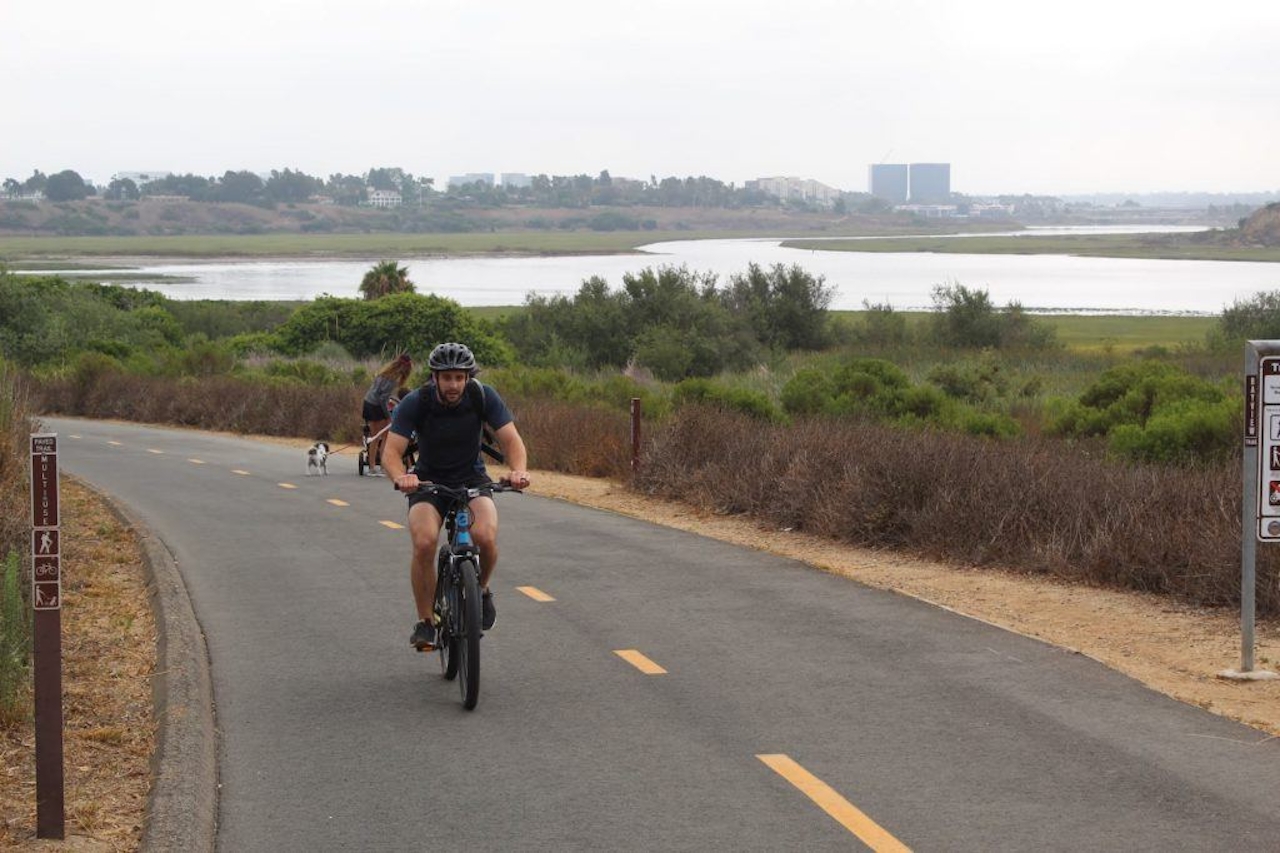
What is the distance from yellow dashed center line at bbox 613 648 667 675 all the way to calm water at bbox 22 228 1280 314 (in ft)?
311

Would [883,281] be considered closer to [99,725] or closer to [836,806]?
[99,725]

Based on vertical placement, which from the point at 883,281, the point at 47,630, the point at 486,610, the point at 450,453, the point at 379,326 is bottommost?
the point at 486,610

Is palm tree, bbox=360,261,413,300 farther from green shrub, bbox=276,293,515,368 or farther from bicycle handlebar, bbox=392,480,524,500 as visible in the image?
bicycle handlebar, bbox=392,480,524,500

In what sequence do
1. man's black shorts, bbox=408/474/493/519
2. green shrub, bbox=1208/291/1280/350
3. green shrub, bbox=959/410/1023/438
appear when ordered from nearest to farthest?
man's black shorts, bbox=408/474/493/519 < green shrub, bbox=959/410/1023/438 < green shrub, bbox=1208/291/1280/350

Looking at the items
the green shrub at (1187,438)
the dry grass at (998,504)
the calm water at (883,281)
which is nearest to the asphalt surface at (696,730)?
the dry grass at (998,504)

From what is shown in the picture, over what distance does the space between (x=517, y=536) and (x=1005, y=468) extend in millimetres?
4564

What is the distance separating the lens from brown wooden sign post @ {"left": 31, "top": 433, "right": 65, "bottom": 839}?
6066 mm

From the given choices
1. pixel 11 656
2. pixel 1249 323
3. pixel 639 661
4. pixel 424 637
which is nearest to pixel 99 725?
pixel 11 656

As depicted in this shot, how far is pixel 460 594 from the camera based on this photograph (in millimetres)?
8656

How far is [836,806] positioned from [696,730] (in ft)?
4.64

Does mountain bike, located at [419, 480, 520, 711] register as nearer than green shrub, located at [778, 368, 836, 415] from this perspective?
Yes

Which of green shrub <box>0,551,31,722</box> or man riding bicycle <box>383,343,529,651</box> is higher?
man riding bicycle <box>383,343,529,651</box>

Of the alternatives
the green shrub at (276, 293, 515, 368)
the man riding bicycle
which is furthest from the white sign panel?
the green shrub at (276, 293, 515, 368)

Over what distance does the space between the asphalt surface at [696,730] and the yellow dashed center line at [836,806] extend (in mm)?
16
